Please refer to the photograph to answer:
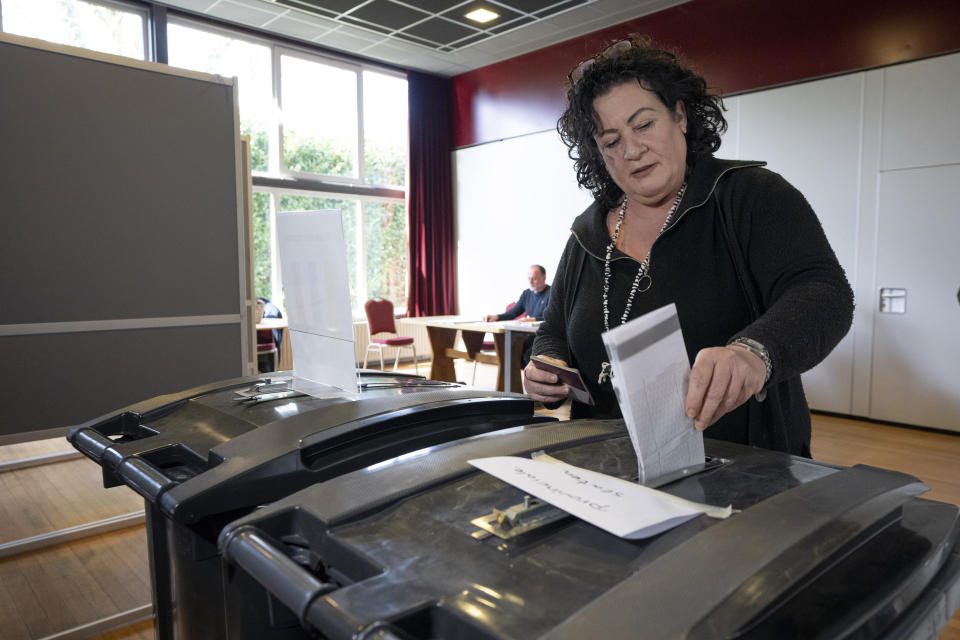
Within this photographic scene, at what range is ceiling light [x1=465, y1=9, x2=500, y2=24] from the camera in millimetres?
5848

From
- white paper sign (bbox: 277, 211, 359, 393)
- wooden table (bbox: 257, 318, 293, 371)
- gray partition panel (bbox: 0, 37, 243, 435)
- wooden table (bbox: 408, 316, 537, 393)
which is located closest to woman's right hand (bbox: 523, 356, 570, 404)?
white paper sign (bbox: 277, 211, 359, 393)

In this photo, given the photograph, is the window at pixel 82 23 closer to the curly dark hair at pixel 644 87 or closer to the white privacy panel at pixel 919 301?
the curly dark hair at pixel 644 87

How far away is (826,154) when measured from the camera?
482 centimetres

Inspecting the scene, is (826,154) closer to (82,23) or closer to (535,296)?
(535,296)

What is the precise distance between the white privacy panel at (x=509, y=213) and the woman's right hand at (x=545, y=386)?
5361 millimetres

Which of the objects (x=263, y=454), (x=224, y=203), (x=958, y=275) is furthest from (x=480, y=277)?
(x=263, y=454)

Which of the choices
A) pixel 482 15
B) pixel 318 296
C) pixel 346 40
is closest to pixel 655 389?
pixel 318 296

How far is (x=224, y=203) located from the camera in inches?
88.3

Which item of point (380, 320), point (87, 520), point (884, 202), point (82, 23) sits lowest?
point (87, 520)

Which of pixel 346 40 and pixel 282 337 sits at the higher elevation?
pixel 346 40

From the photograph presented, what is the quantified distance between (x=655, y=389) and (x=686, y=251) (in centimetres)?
52

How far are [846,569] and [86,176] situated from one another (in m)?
2.19

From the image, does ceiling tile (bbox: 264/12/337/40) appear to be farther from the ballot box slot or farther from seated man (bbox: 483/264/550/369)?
the ballot box slot

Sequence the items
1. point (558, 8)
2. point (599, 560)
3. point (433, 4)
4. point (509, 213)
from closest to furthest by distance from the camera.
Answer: point (599, 560) → point (433, 4) → point (558, 8) → point (509, 213)
